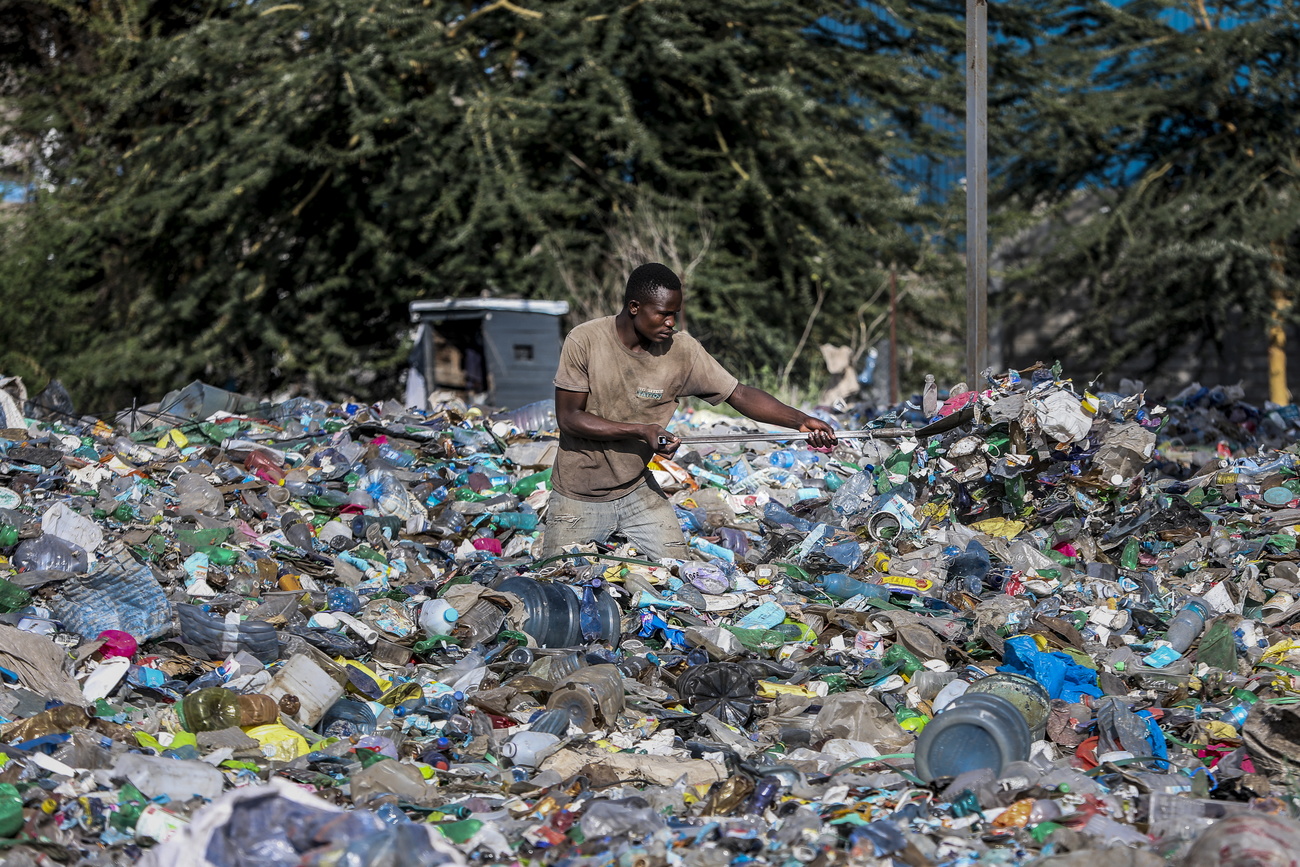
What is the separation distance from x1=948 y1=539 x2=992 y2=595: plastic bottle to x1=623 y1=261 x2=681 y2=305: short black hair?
5.82ft

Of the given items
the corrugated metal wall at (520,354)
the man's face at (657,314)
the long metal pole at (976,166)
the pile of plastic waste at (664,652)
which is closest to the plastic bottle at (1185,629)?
the pile of plastic waste at (664,652)

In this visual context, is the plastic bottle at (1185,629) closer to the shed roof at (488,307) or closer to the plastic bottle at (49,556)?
the plastic bottle at (49,556)

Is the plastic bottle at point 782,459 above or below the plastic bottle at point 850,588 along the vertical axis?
above

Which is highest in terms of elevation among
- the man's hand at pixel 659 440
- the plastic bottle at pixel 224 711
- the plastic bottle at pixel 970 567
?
the man's hand at pixel 659 440

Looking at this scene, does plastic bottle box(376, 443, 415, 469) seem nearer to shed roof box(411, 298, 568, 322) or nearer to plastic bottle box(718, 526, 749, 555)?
plastic bottle box(718, 526, 749, 555)

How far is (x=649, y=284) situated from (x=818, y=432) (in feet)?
3.10

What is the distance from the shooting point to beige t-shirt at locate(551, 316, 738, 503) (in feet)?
15.5

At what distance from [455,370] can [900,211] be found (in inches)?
222

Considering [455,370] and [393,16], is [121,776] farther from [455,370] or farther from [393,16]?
[393,16]

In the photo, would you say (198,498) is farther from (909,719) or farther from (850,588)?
(909,719)

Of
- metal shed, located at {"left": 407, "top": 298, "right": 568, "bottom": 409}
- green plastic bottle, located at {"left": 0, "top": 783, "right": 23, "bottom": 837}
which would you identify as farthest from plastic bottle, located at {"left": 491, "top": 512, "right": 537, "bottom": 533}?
metal shed, located at {"left": 407, "top": 298, "right": 568, "bottom": 409}

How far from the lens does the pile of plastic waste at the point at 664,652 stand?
3070 mm

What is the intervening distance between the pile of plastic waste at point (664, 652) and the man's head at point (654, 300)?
3.39 feet

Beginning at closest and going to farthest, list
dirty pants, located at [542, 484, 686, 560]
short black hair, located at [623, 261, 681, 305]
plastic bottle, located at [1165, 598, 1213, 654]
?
plastic bottle, located at [1165, 598, 1213, 654] → short black hair, located at [623, 261, 681, 305] → dirty pants, located at [542, 484, 686, 560]
